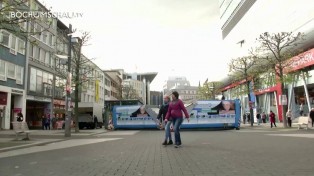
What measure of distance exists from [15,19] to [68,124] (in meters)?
10.7


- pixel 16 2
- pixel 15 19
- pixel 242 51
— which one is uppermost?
pixel 242 51

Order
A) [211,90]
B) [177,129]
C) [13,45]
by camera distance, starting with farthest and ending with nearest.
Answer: [211,90], [13,45], [177,129]

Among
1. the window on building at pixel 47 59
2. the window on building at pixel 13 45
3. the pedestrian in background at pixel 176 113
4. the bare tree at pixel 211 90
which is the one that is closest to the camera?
the pedestrian in background at pixel 176 113

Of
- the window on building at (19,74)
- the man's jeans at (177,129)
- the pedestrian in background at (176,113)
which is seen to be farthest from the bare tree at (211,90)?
the man's jeans at (177,129)

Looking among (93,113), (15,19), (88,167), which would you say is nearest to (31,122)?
(93,113)

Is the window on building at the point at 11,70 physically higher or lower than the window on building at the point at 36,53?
lower

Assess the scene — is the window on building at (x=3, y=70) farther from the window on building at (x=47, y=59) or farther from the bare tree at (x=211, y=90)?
the bare tree at (x=211, y=90)

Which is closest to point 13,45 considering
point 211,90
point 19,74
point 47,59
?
point 19,74

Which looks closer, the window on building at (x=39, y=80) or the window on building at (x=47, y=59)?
the window on building at (x=39, y=80)

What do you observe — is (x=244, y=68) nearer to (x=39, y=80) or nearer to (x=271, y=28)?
(x=271, y=28)

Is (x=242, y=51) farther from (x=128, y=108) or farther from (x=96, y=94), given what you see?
(x=128, y=108)

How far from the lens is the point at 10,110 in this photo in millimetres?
37500

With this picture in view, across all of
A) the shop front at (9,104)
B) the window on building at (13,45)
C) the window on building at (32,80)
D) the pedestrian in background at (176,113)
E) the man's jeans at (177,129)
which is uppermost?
the window on building at (13,45)

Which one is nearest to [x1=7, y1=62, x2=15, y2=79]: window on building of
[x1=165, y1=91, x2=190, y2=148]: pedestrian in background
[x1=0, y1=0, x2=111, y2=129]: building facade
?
[x1=0, y1=0, x2=111, y2=129]: building facade
